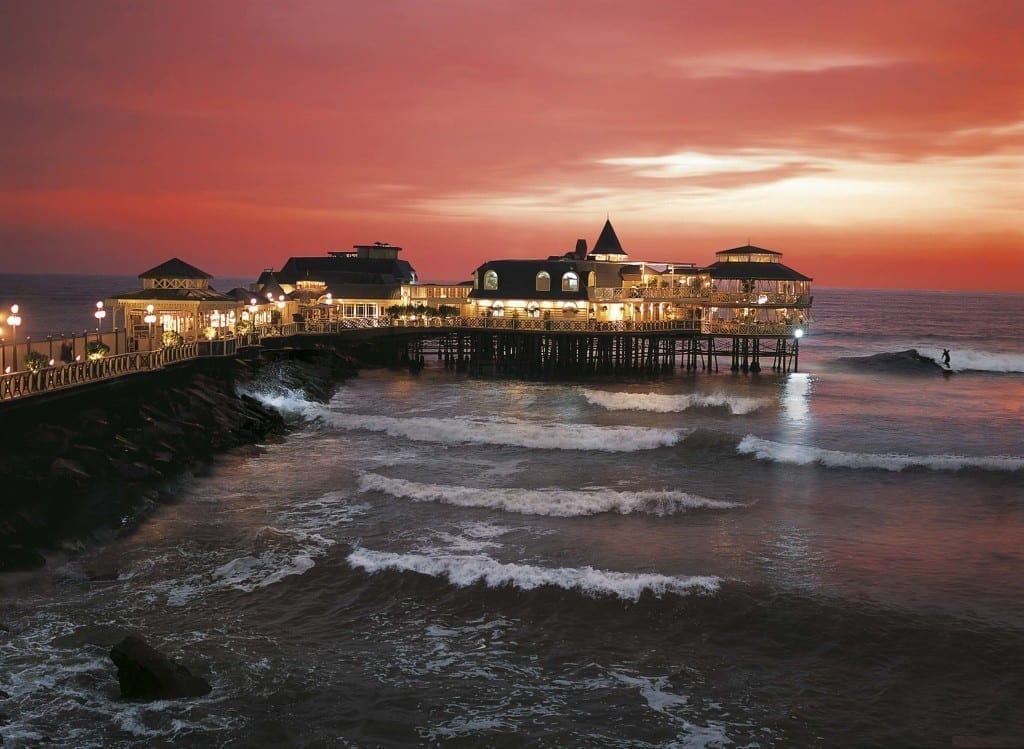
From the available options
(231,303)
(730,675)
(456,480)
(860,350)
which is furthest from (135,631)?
(860,350)

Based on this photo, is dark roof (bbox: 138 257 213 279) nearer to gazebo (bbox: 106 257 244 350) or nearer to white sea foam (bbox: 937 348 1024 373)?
gazebo (bbox: 106 257 244 350)

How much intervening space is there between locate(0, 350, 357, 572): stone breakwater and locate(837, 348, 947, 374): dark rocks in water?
182 ft

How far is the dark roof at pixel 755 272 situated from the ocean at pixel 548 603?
3272 cm

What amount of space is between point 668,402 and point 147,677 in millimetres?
38710

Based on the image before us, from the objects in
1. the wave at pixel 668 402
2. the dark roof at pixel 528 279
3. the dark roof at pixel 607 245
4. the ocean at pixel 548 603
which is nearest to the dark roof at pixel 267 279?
the dark roof at pixel 528 279

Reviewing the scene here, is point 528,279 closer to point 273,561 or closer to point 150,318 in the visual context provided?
point 150,318

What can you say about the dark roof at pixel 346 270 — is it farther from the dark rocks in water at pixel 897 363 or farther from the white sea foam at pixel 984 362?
the white sea foam at pixel 984 362

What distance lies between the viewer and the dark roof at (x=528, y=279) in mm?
68625

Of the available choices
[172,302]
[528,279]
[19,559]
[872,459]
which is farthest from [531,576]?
[528,279]

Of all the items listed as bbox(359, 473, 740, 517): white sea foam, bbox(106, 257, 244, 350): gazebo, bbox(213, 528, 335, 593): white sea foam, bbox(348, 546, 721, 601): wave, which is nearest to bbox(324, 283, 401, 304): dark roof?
bbox(106, 257, 244, 350): gazebo

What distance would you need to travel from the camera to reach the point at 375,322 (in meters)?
70.8

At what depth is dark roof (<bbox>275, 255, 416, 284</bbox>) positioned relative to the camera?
7850cm

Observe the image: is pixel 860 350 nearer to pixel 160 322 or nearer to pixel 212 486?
pixel 160 322

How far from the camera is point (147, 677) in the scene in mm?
13031
